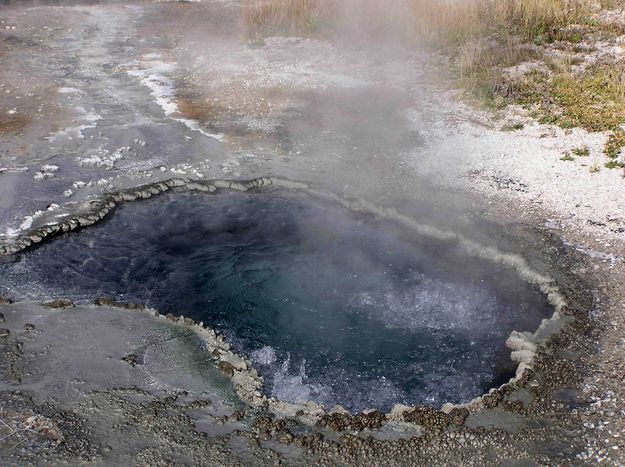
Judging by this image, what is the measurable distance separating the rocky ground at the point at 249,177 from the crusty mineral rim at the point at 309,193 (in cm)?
9


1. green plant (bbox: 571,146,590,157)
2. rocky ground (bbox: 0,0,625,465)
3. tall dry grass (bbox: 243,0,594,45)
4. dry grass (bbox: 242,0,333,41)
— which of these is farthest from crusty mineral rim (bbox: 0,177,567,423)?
dry grass (bbox: 242,0,333,41)

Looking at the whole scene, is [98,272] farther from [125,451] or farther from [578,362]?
[578,362]

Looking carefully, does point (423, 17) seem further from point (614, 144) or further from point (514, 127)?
point (614, 144)

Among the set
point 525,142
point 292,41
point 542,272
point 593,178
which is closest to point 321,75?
point 292,41

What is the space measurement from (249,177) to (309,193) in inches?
30.3

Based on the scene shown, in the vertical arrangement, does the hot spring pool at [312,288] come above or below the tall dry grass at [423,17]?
below

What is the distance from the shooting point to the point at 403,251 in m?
6.17

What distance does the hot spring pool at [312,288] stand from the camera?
467cm

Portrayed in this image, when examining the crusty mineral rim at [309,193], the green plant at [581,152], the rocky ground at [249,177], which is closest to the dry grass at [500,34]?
the green plant at [581,152]

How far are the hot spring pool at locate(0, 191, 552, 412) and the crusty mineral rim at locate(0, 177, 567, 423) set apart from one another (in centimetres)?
10

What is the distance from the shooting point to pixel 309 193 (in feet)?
23.1

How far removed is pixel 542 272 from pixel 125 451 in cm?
394

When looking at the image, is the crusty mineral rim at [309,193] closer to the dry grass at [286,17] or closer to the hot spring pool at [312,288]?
the hot spring pool at [312,288]

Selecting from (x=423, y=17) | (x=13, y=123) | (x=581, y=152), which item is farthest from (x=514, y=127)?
(x=13, y=123)
